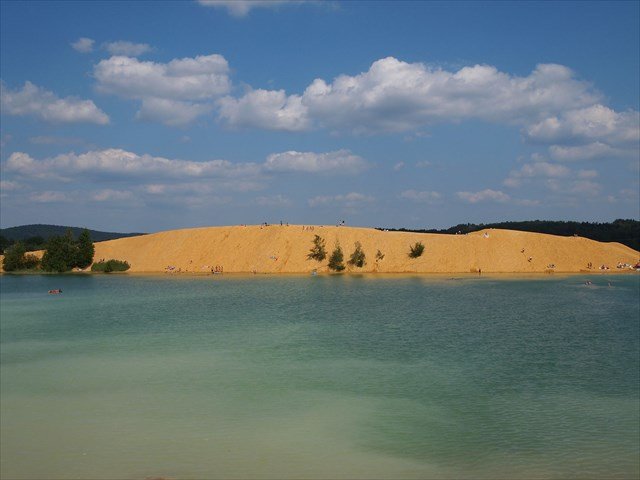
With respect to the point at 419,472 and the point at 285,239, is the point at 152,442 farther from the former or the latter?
the point at 285,239

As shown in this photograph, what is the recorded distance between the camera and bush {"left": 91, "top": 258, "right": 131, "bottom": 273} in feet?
321

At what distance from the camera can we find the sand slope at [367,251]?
9656cm

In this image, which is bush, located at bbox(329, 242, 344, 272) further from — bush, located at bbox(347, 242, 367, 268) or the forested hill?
the forested hill

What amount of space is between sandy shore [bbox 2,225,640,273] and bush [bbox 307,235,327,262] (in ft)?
3.78

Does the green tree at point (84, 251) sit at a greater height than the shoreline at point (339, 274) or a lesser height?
greater

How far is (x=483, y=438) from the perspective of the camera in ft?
54.5

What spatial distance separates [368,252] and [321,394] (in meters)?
78.8

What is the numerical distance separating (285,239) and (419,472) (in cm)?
9055

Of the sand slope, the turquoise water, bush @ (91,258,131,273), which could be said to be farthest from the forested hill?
the turquoise water

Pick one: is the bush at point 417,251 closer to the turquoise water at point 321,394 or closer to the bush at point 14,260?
the turquoise water at point 321,394

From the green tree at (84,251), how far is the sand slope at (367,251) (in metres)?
4.02

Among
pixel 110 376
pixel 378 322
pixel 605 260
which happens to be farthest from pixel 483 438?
pixel 605 260

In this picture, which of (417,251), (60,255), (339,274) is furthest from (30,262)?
(417,251)

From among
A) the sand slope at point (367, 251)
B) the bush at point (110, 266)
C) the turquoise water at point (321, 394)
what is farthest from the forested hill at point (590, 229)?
the turquoise water at point (321, 394)
